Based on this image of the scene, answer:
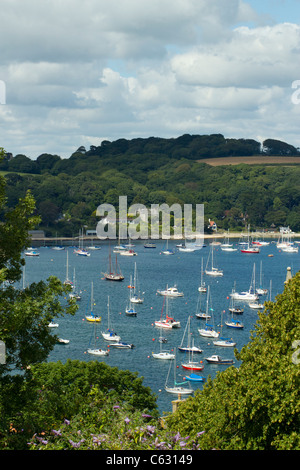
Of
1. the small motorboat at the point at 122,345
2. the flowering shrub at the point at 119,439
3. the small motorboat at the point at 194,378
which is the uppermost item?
the flowering shrub at the point at 119,439

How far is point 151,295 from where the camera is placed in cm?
Answer: 6800

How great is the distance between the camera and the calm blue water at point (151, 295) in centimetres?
4156

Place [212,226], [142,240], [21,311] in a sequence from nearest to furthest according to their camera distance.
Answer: [21,311] < [142,240] < [212,226]

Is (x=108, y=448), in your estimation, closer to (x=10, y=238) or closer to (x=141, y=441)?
(x=141, y=441)

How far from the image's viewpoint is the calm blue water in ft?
136

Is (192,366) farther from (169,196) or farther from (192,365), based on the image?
(169,196)

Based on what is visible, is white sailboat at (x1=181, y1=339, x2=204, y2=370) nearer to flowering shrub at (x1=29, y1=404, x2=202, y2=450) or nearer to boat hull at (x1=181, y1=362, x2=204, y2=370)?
boat hull at (x1=181, y1=362, x2=204, y2=370)

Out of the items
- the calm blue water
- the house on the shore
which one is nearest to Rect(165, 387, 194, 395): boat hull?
the calm blue water

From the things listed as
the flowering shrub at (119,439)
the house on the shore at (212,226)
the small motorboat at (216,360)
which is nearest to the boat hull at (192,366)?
the small motorboat at (216,360)

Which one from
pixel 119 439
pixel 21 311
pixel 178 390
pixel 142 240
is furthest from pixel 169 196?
pixel 119 439

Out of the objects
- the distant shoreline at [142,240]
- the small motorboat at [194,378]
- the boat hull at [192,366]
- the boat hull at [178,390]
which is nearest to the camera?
the boat hull at [178,390]

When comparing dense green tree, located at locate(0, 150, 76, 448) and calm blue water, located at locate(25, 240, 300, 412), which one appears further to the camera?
calm blue water, located at locate(25, 240, 300, 412)

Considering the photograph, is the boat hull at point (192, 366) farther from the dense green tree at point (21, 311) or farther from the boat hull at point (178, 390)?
the dense green tree at point (21, 311)

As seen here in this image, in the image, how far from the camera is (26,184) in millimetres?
159125
